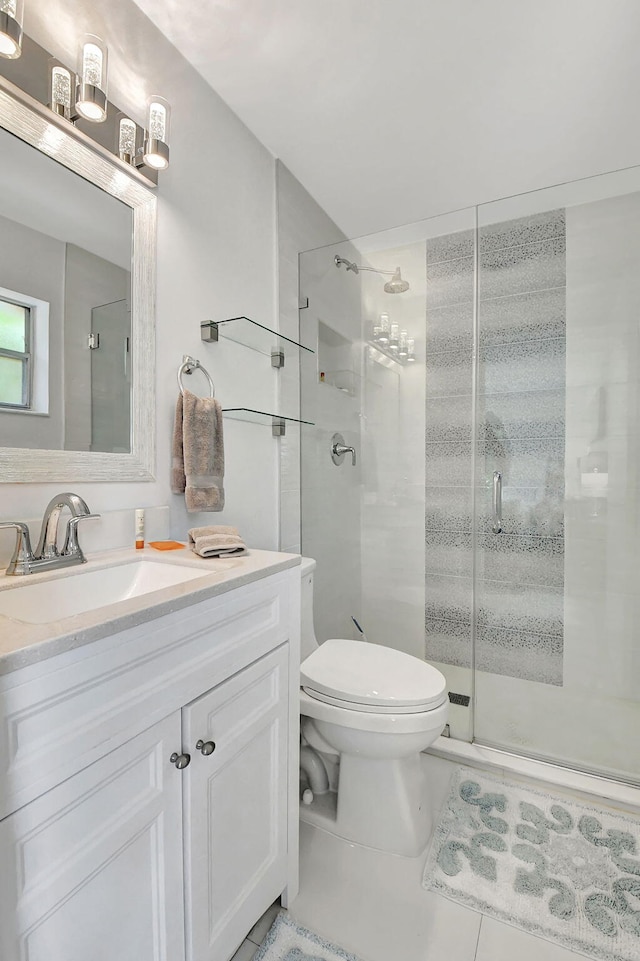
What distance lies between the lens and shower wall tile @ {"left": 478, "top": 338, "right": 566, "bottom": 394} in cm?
215

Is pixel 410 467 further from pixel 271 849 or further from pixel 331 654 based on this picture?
pixel 271 849

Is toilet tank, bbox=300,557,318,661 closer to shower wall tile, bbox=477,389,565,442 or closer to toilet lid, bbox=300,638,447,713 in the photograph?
→ toilet lid, bbox=300,638,447,713

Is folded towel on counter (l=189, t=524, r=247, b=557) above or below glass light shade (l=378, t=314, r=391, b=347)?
below

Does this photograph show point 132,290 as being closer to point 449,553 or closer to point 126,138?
point 126,138

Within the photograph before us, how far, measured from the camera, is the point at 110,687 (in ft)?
2.32

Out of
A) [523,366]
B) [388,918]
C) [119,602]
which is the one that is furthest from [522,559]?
[119,602]

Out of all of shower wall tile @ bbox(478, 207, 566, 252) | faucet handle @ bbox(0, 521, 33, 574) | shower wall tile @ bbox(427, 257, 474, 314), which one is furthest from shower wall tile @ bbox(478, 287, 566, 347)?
faucet handle @ bbox(0, 521, 33, 574)

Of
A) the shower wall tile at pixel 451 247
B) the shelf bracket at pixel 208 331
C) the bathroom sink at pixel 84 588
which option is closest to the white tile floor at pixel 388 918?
the bathroom sink at pixel 84 588

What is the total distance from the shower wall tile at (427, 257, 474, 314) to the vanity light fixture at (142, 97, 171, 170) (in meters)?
1.43

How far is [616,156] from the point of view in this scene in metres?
1.98

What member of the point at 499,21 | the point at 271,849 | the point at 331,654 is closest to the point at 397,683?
the point at 331,654

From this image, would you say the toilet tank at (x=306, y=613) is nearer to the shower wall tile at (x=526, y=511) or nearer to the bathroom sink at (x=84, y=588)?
the bathroom sink at (x=84, y=588)

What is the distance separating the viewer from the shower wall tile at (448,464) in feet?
7.70

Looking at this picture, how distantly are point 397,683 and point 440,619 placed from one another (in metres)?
1.02
